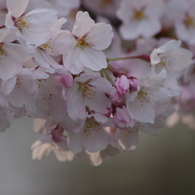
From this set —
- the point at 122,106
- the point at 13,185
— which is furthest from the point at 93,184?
the point at 122,106

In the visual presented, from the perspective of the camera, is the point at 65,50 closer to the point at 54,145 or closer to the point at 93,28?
the point at 93,28

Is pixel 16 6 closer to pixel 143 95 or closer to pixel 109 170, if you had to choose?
pixel 143 95

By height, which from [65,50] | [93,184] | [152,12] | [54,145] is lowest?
[93,184]

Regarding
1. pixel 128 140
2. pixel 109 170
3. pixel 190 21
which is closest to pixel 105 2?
pixel 190 21

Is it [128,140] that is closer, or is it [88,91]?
[88,91]

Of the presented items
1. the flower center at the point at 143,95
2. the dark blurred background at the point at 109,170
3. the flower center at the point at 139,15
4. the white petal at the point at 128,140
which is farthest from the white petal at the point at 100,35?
the dark blurred background at the point at 109,170

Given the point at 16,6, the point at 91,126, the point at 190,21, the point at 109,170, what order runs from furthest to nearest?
the point at 109,170 < the point at 190,21 < the point at 91,126 < the point at 16,6

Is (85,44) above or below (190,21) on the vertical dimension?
above

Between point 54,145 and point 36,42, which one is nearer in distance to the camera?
point 36,42

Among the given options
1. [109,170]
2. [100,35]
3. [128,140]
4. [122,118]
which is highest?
[100,35]
